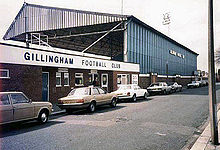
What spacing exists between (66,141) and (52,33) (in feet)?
93.0

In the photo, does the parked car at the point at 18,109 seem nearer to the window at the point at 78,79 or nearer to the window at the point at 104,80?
the window at the point at 78,79

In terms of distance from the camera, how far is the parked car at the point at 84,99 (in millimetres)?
11352

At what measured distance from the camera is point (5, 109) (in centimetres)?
736

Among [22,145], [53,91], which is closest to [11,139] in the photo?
[22,145]

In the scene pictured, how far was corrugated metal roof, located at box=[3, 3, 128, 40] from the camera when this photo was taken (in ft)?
89.9

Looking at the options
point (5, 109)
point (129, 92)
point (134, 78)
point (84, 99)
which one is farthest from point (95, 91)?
point (134, 78)

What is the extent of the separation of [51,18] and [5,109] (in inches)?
966

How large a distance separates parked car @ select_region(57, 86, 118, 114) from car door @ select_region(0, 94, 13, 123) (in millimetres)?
4119

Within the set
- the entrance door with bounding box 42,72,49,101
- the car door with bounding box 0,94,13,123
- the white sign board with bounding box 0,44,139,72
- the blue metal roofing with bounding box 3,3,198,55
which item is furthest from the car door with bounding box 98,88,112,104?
the blue metal roofing with bounding box 3,3,198,55

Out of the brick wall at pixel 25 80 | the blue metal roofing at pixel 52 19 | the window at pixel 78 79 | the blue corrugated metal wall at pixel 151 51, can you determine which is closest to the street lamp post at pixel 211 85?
the brick wall at pixel 25 80

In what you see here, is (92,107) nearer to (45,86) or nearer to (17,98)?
(17,98)

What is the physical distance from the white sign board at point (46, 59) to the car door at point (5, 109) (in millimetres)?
5096

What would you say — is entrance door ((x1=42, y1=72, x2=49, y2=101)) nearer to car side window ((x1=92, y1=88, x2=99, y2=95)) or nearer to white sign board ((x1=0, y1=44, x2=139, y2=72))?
white sign board ((x1=0, y1=44, x2=139, y2=72))

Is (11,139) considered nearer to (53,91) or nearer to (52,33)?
(53,91)
